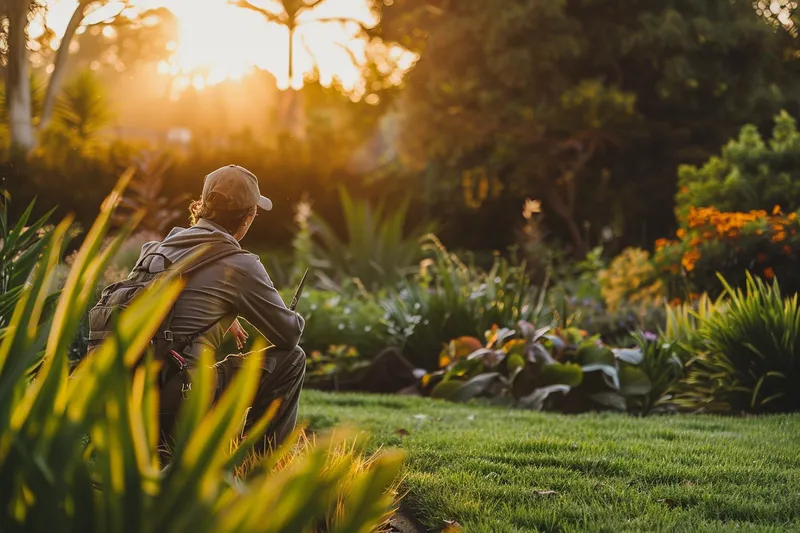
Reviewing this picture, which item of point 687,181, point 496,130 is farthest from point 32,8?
point 496,130

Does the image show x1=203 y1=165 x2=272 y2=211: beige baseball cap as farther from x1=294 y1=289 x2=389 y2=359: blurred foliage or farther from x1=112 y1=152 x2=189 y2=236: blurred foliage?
x1=112 y1=152 x2=189 y2=236: blurred foliage

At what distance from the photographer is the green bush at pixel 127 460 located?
1.46 m

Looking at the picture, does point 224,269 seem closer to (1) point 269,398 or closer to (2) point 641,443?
(1) point 269,398

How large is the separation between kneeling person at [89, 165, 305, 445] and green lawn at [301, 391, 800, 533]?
93cm

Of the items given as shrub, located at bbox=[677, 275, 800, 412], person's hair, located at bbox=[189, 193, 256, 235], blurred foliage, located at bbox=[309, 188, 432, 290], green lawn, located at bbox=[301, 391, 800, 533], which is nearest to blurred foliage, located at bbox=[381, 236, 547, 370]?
shrub, located at bbox=[677, 275, 800, 412]

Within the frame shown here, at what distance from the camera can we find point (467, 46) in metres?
17.6

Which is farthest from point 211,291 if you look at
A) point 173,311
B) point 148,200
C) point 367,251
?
point 148,200

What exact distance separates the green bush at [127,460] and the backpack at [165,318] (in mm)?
1860

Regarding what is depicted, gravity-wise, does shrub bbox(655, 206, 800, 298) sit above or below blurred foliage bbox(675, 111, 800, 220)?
below

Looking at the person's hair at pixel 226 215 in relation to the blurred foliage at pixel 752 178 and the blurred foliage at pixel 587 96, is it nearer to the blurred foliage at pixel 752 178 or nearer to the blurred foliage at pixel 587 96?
the blurred foliage at pixel 752 178

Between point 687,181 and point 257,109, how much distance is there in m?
51.5

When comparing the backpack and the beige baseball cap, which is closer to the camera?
the backpack

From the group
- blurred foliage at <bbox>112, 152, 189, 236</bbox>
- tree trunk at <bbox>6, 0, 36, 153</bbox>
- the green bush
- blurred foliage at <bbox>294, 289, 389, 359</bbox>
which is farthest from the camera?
tree trunk at <bbox>6, 0, 36, 153</bbox>

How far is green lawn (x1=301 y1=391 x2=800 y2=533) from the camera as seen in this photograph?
11.4 ft
